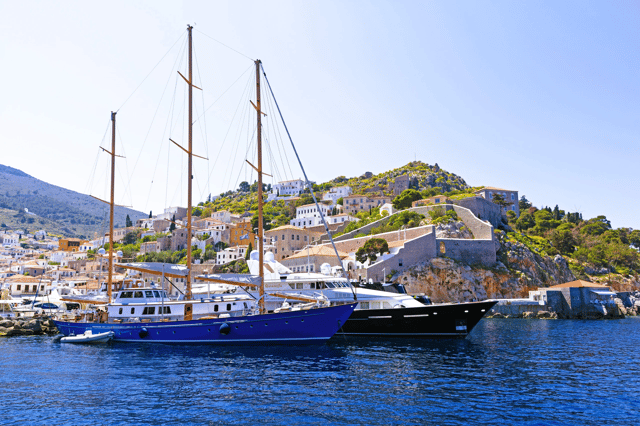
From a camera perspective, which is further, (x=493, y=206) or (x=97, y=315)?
(x=493, y=206)

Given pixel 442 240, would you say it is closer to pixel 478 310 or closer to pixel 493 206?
pixel 493 206

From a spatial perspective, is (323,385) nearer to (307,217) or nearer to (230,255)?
(230,255)

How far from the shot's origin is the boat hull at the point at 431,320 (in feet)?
93.1

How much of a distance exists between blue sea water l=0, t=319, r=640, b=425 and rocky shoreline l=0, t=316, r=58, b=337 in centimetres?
1048

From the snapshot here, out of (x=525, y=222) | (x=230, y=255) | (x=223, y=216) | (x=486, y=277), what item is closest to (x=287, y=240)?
(x=230, y=255)

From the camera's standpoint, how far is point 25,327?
34.9m

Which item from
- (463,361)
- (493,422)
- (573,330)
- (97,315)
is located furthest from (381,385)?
(573,330)

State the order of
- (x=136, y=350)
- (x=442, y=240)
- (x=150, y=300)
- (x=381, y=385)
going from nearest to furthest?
(x=381, y=385), (x=136, y=350), (x=150, y=300), (x=442, y=240)

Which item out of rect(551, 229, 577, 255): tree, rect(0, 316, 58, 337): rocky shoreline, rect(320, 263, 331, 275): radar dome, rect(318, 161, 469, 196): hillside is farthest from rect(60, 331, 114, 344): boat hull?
rect(318, 161, 469, 196): hillside

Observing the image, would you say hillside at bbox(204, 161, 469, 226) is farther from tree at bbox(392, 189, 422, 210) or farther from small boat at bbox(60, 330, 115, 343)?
small boat at bbox(60, 330, 115, 343)

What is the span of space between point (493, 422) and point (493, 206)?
71.0 m

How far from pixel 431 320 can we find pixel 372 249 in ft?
96.7

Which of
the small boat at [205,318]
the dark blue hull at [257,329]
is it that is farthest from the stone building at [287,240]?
the dark blue hull at [257,329]

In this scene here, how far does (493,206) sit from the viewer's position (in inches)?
3061
